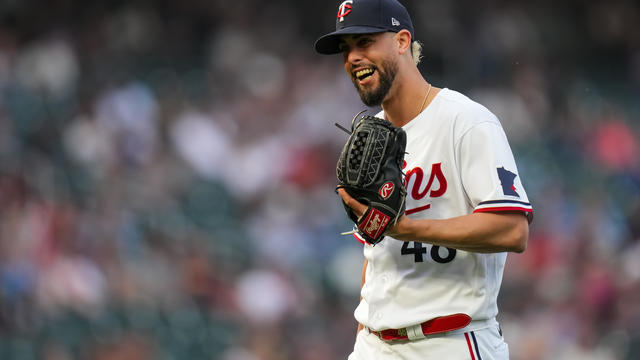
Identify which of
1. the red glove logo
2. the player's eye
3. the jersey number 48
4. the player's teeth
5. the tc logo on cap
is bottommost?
the jersey number 48

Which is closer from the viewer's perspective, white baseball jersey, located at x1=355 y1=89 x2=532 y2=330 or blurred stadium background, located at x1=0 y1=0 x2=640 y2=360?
white baseball jersey, located at x1=355 y1=89 x2=532 y2=330

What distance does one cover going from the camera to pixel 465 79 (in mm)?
8961

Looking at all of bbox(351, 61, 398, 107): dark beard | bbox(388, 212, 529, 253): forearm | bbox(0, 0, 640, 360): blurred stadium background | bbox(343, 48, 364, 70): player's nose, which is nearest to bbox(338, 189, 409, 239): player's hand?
bbox(388, 212, 529, 253): forearm

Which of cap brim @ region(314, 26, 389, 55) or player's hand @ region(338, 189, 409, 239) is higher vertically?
cap brim @ region(314, 26, 389, 55)

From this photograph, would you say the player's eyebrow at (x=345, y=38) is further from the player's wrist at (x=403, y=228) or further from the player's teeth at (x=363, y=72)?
the player's wrist at (x=403, y=228)

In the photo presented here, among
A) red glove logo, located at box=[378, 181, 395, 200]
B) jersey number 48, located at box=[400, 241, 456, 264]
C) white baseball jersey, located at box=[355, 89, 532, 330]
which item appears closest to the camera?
red glove logo, located at box=[378, 181, 395, 200]

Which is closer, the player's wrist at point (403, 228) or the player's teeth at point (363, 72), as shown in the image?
the player's wrist at point (403, 228)

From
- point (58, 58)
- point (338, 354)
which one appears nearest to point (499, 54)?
point (338, 354)

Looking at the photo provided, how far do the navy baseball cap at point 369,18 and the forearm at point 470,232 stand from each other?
75 cm

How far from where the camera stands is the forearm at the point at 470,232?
267 cm

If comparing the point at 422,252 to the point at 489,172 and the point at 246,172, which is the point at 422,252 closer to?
the point at 489,172

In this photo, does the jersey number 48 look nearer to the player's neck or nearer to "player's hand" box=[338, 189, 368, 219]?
"player's hand" box=[338, 189, 368, 219]

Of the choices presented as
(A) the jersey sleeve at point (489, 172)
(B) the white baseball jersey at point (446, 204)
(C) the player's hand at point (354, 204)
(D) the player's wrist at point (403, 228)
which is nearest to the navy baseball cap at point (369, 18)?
(B) the white baseball jersey at point (446, 204)

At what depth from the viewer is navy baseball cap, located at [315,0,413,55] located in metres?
3.02
